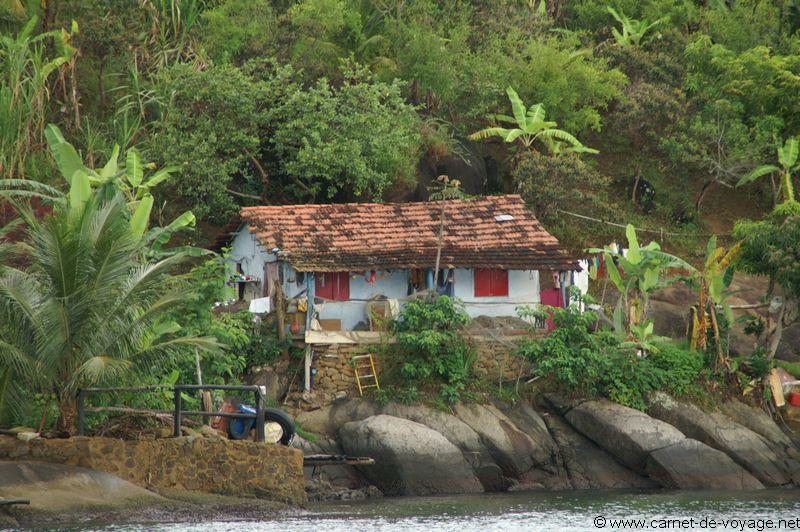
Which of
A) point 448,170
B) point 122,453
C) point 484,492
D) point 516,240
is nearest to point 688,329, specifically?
point 516,240

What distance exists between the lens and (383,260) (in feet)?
97.4

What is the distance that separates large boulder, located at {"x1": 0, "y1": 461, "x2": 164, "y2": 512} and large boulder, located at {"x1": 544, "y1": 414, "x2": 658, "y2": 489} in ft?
34.1

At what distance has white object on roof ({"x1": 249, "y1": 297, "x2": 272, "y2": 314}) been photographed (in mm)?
29359

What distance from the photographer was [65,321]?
65.6 ft

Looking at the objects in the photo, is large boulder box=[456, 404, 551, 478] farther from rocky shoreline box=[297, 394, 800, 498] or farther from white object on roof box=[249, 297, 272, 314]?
white object on roof box=[249, 297, 272, 314]

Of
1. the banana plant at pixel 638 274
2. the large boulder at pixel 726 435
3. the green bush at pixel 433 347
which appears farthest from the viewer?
the banana plant at pixel 638 274

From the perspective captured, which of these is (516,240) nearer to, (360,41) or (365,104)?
(365,104)

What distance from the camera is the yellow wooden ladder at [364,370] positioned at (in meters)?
28.1

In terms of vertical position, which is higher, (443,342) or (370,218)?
(370,218)

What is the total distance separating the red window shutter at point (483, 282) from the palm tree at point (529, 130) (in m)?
8.35

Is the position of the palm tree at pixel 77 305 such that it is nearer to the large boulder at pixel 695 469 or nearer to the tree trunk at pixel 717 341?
the large boulder at pixel 695 469

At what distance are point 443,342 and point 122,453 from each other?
9807 mm

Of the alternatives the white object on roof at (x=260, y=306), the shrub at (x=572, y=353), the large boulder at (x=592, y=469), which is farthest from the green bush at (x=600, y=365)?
the white object on roof at (x=260, y=306)

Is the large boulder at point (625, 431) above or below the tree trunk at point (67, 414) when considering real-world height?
below
